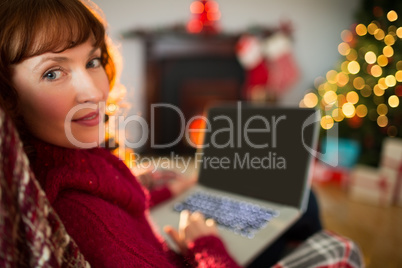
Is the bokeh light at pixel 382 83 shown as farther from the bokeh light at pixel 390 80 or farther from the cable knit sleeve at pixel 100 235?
the cable knit sleeve at pixel 100 235

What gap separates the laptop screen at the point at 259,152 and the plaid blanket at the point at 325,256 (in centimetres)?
13

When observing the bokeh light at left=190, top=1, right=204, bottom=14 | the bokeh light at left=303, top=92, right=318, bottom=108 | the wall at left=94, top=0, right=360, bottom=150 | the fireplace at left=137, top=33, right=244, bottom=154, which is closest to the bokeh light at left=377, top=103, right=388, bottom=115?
the bokeh light at left=303, top=92, right=318, bottom=108

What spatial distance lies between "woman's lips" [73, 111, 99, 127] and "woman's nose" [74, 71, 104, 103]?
0.11 ft

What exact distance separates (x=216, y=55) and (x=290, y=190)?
7.55 feet

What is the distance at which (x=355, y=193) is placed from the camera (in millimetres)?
2191

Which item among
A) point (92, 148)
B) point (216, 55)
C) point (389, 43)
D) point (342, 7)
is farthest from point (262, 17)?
point (92, 148)

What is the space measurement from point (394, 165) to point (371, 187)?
8.7 inches

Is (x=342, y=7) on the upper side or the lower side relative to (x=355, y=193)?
upper

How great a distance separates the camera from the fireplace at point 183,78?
9.09 ft

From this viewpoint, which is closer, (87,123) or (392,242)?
(87,123)

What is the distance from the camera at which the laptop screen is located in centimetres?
82

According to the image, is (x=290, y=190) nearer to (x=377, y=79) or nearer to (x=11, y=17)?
(x=11, y=17)

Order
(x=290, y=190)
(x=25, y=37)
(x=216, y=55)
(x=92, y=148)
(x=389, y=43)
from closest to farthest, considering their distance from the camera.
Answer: (x=25, y=37), (x=92, y=148), (x=290, y=190), (x=389, y=43), (x=216, y=55)

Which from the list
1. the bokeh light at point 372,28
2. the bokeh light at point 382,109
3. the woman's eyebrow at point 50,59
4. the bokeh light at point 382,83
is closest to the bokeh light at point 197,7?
the bokeh light at point 372,28
